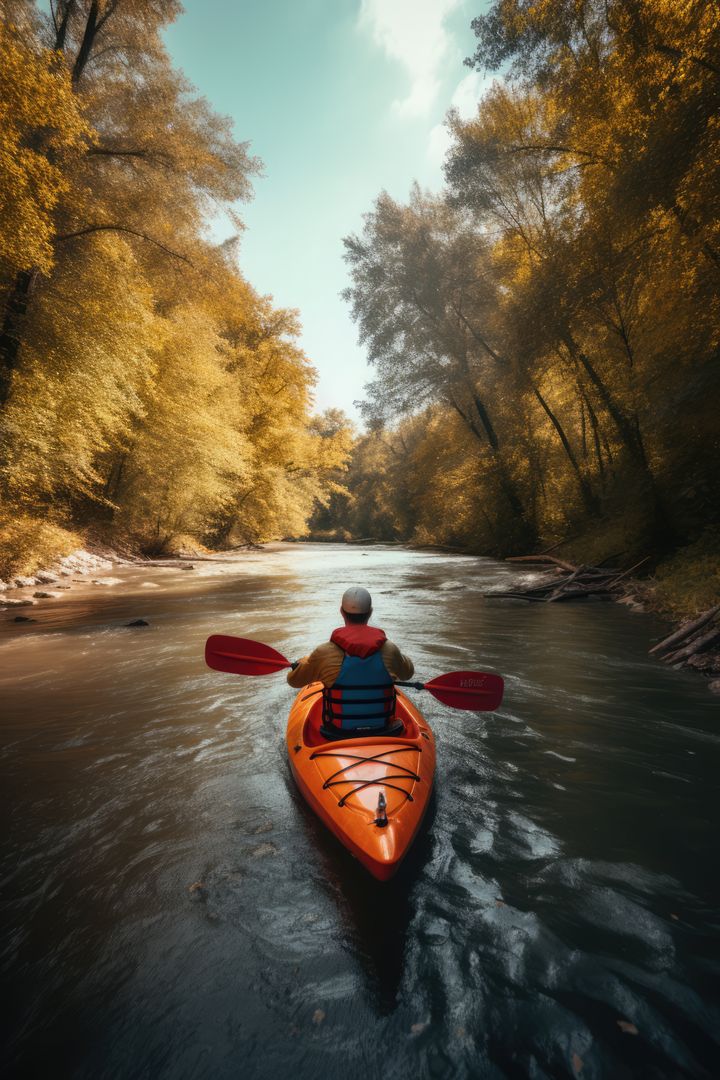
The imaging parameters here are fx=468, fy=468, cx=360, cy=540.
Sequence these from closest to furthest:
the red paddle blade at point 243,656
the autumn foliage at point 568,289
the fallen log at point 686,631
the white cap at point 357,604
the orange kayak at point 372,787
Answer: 1. the orange kayak at point 372,787
2. the white cap at point 357,604
3. the red paddle blade at point 243,656
4. the fallen log at point 686,631
5. the autumn foliage at point 568,289

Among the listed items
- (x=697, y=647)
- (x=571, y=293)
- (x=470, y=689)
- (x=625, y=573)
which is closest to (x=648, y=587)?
(x=625, y=573)

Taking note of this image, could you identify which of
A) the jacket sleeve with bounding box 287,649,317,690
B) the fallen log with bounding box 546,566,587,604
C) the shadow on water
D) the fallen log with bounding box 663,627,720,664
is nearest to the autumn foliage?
the fallen log with bounding box 546,566,587,604

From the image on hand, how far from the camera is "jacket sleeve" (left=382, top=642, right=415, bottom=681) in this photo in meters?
2.60

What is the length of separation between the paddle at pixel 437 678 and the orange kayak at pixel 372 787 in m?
0.31

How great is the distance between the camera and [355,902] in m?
1.87

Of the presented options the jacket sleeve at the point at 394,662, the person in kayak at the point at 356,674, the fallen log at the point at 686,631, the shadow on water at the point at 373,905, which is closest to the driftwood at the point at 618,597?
the fallen log at the point at 686,631

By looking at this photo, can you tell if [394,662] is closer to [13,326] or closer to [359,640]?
[359,640]

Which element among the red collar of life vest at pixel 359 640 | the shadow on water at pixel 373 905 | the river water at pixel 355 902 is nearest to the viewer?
the river water at pixel 355 902

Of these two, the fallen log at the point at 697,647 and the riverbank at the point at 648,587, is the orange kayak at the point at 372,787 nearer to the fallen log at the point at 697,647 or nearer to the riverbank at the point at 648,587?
the riverbank at the point at 648,587

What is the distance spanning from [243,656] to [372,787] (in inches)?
61.3

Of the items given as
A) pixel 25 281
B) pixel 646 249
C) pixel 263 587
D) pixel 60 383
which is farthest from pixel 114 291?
pixel 646 249

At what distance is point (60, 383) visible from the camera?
7363 millimetres

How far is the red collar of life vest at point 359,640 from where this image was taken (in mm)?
2451

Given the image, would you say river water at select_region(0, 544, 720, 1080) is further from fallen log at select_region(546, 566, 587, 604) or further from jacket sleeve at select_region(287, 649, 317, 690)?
fallen log at select_region(546, 566, 587, 604)
